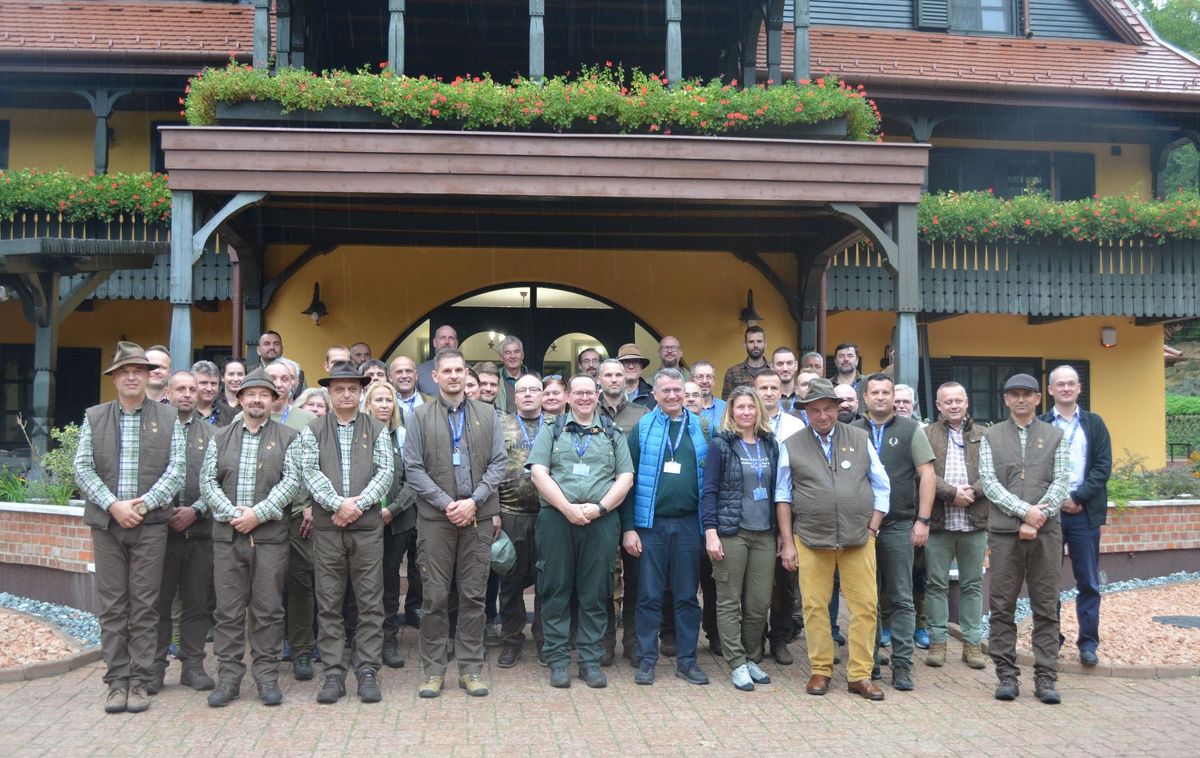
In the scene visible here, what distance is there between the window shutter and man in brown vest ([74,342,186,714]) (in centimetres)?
1413

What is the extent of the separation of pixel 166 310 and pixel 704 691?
11.1m

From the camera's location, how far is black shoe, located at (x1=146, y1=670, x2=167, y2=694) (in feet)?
19.1

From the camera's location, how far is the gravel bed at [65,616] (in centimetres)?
737

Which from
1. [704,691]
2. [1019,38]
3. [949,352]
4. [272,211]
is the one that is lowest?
[704,691]

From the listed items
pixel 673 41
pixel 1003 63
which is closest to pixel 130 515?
pixel 673 41

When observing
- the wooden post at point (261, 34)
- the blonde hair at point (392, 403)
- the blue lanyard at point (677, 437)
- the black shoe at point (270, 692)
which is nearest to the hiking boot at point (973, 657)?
the blue lanyard at point (677, 437)

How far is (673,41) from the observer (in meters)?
10.9

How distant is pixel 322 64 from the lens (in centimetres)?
1355

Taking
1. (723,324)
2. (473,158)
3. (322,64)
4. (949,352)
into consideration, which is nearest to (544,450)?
(473,158)

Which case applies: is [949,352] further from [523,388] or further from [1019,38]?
[523,388]

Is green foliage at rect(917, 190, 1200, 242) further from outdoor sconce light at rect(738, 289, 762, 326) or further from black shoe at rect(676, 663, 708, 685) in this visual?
black shoe at rect(676, 663, 708, 685)

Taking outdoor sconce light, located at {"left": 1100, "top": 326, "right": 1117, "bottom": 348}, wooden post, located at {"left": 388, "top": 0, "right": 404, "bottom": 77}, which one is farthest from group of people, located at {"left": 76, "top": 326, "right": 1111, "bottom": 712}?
outdoor sconce light, located at {"left": 1100, "top": 326, "right": 1117, "bottom": 348}

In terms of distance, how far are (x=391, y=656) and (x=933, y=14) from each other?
555 inches

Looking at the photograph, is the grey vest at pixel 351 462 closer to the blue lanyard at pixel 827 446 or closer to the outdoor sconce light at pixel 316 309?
the blue lanyard at pixel 827 446
